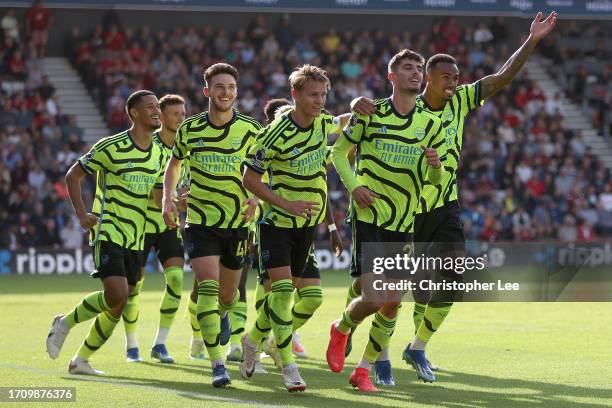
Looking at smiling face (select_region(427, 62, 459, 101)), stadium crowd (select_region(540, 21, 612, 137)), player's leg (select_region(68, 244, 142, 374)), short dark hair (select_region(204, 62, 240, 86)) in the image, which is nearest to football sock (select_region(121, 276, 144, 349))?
player's leg (select_region(68, 244, 142, 374))

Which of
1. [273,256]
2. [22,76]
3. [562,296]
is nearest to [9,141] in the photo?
[22,76]

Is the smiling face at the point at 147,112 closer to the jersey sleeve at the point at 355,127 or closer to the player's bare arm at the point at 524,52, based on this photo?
the jersey sleeve at the point at 355,127

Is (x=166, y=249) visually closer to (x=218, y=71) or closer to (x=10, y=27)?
(x=218, y=71)

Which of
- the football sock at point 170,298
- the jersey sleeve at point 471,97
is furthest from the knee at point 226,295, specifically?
the jersey sleeve at point 471,97

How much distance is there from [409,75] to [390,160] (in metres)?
0.64

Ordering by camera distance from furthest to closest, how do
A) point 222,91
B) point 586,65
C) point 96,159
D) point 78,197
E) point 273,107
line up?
point 586,65 → point 273,107 → point 96,159 → point 78,197 → point 222,91

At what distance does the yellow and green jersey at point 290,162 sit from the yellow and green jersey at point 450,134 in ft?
3.80

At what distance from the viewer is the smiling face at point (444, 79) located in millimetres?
9938

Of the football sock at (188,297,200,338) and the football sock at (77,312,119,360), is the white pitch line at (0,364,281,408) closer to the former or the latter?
the football sock at (77,312,119,360)

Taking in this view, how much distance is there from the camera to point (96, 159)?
10.6m

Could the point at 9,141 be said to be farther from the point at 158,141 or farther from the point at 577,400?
the point at 577,400

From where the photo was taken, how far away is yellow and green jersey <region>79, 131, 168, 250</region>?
1055cm

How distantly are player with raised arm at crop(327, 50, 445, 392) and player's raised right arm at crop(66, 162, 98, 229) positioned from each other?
230cm

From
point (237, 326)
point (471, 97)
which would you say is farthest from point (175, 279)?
point (471, 97)
